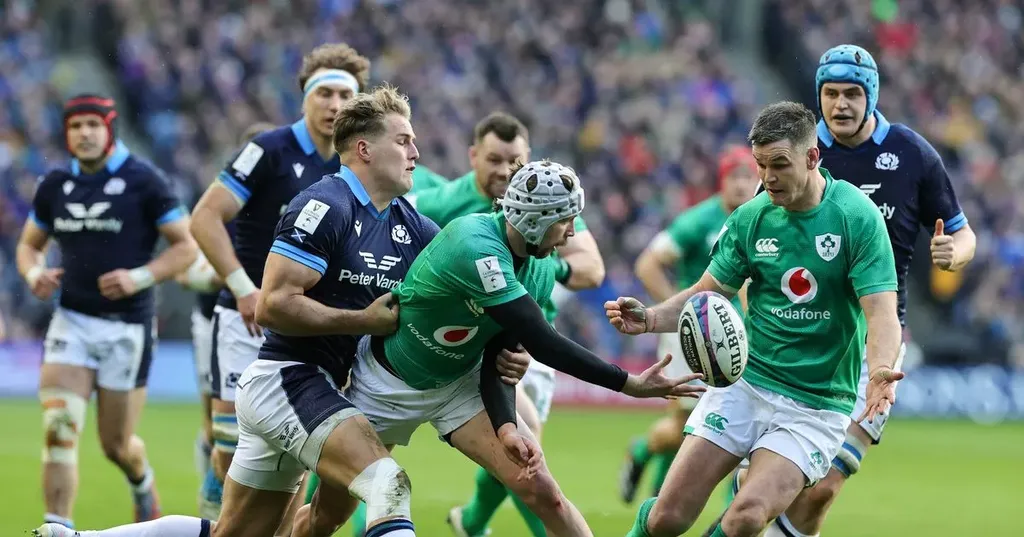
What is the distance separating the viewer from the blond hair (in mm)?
6531

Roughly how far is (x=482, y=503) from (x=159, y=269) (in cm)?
287

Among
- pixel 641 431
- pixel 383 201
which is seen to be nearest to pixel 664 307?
pixel 383 201

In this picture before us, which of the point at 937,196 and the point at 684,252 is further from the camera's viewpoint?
the point at 684,252

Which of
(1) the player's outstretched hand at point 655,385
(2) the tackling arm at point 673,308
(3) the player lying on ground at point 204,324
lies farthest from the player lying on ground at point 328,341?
(3) the player lying on ground at point 204,324

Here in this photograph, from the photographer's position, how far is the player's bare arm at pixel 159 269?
9.29 meters

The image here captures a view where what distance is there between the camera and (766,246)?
6.78 m

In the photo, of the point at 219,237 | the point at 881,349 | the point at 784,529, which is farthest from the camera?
the point at 219,237

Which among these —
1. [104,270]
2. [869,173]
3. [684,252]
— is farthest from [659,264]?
[104,270]

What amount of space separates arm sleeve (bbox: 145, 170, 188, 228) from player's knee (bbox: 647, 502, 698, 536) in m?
4.61

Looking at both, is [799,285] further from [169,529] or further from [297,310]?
[169,529]

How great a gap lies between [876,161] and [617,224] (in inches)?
604

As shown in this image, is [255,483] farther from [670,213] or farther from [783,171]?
[670,213]

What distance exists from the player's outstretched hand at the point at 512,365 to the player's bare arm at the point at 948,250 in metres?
2.41

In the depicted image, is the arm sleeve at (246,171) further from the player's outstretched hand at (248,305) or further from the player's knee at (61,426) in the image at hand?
the player's knee at (61,426)
